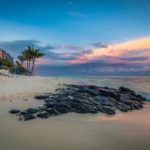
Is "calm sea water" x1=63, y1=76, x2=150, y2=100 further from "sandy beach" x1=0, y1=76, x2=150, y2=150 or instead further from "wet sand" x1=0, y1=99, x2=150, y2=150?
"wet sand" x1=0, y1=99, x2=150, y2=150

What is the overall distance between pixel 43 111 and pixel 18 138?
4.41m

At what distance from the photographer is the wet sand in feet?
30.9

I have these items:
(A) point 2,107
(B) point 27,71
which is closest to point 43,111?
(A) point 2,107

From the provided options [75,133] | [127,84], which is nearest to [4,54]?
[127,84]

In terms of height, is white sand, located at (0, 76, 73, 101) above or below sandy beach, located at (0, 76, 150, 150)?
above

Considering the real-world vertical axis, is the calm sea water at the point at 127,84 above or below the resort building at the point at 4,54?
below

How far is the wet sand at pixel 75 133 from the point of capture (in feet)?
30.9

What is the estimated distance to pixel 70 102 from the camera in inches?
655

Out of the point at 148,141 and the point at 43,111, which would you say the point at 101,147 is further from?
the point at 43,111

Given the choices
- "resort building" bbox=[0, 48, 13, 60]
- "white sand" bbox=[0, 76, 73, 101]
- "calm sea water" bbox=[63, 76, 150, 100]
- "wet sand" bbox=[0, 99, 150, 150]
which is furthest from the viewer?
"resort building" bbox=[0, 48, 13, 60]

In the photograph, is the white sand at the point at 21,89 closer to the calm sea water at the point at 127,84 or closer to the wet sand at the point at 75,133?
the wet sand at the point at 75,133

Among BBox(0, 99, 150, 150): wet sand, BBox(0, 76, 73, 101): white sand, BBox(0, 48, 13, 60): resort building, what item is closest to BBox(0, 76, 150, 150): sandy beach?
BBox(0, 99, 150, 150): wet sand

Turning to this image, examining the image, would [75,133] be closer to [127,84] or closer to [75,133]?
[75,133]

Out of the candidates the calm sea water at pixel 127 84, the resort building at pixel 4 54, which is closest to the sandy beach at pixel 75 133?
the calm sea water at pixel 127 84
